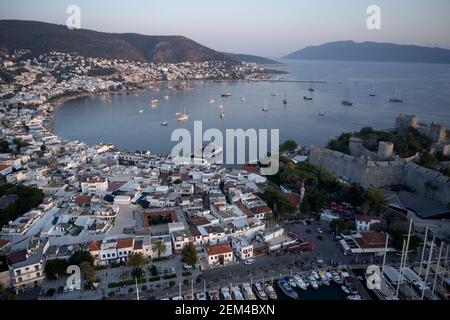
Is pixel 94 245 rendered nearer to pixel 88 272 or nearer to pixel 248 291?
pixel 88 272

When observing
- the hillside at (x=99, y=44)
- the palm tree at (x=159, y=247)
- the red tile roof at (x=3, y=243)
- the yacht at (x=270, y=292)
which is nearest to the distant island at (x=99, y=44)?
the hillside at (x=99, y=44)

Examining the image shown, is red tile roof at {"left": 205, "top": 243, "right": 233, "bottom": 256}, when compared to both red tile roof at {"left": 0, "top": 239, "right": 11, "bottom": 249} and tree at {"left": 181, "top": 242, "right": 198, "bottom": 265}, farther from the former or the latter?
red tile roof at {"left": 0, "top": 239, "right": 11, "bottom": 249}

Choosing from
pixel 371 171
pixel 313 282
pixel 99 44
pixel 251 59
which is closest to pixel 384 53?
pixel 251 59

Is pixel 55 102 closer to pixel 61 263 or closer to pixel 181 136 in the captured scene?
pixel 181 136

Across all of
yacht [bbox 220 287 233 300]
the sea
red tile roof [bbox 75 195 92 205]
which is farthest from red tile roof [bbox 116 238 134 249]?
the sea

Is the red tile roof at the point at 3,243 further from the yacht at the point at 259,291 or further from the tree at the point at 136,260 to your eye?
the yacht at the point at 259,291
